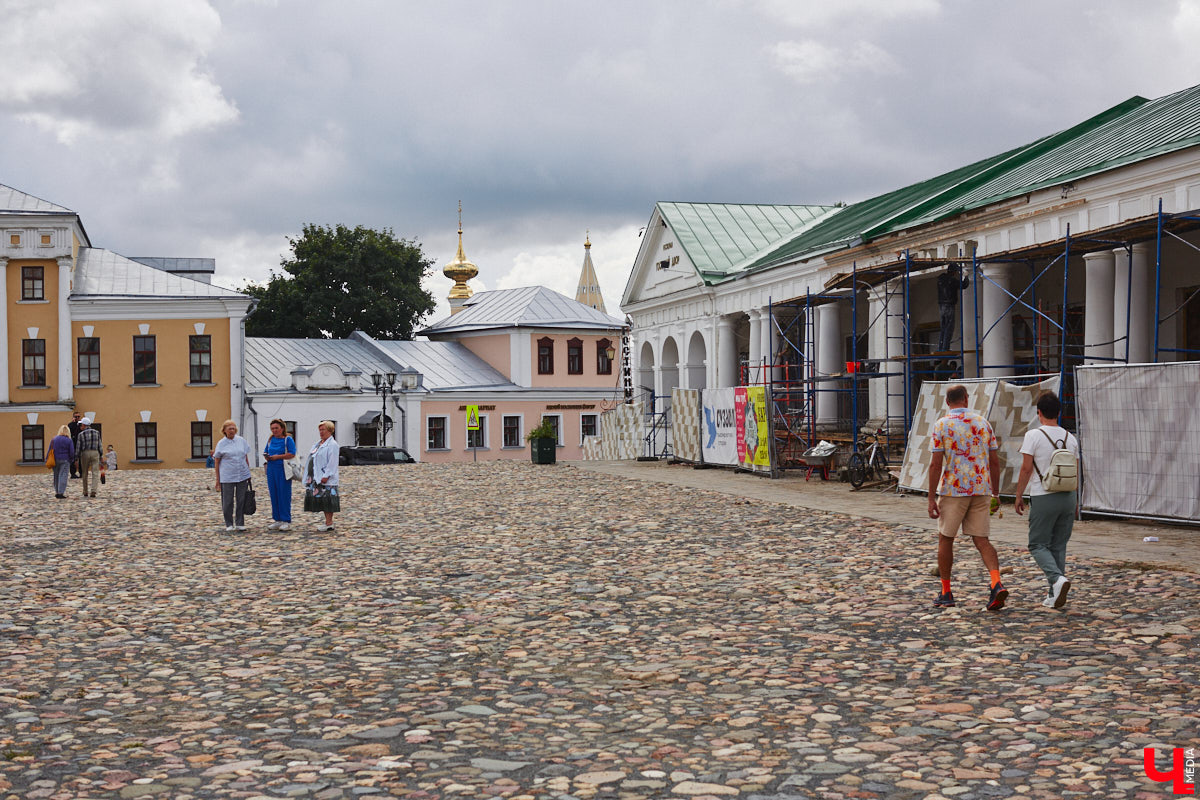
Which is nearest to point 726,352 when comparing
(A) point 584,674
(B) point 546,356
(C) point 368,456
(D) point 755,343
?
(D) point 755,343

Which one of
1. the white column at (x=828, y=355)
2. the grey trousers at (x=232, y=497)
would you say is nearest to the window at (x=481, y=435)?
the white column at (x=828, y=355)

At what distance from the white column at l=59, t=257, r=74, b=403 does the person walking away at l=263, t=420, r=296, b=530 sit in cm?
3336

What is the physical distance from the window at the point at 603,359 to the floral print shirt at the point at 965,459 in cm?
5500

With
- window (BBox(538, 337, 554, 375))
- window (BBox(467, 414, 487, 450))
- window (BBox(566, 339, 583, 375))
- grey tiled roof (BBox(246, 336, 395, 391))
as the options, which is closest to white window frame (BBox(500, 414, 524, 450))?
window (BBox(467, 414, 487, 450))

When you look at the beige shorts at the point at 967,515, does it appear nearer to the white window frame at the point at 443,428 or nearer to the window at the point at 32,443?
the window at the point at 32,443

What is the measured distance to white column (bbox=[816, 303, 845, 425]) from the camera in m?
33.6

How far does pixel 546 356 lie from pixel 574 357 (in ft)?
5.41

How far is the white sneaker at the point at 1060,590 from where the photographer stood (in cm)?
950

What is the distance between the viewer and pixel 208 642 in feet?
29.8

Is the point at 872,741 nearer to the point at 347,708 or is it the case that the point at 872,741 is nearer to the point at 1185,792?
the point at 1185,792

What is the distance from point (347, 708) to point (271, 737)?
2.23 ft

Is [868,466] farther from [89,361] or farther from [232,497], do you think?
[89,361]

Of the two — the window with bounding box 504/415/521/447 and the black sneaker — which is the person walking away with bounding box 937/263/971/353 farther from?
the window with bounding box 504/415/521/447

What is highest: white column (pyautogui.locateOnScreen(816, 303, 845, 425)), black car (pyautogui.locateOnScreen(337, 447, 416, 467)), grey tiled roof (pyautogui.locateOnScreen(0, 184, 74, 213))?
grey tiled roof (pyautogui.locateOnScreen(0, 184, 74, 213))
